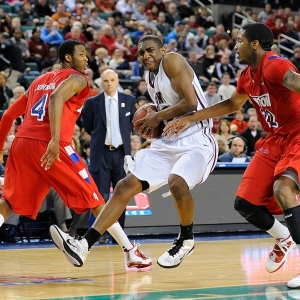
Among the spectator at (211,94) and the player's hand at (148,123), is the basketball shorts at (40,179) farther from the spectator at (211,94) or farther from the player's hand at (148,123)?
the spectator at (211,94)

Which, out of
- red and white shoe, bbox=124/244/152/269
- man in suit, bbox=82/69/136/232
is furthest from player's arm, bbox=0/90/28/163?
man in suit, bbox=82/69/136/232

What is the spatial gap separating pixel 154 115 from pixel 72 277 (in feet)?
4.64

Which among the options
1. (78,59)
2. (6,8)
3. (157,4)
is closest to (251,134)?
(6,8)

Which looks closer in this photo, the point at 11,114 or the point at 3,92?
the point at 11,114

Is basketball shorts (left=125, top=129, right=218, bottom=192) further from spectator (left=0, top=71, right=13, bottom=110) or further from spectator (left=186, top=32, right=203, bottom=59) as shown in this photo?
spectator (left=186, top=32, right=203, bottom=59)

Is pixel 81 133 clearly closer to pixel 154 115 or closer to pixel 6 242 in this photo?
pixel 6 242

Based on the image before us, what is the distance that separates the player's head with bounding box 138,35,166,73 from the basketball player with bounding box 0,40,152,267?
1.92 feet

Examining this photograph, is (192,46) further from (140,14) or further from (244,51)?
(244,51)

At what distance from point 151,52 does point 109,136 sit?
12.4ft

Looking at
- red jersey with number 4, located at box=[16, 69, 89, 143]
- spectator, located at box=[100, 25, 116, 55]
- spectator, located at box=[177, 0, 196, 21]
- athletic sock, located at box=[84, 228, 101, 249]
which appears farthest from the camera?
spectator, located at box=[177, 0, 196, 21]

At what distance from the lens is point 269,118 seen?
5.67 metres

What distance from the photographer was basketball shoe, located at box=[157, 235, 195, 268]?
5.73 m

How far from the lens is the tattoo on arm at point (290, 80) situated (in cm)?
514

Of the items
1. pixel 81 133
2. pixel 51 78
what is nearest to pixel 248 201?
pixel 51 78
